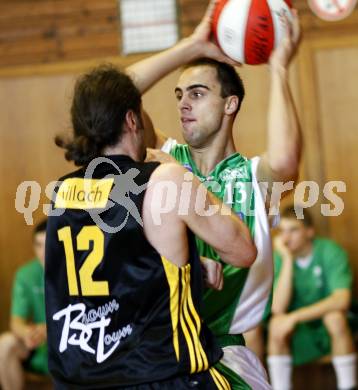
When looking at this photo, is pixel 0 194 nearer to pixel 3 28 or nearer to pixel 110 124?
pixel 3 28

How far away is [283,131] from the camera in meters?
3.01

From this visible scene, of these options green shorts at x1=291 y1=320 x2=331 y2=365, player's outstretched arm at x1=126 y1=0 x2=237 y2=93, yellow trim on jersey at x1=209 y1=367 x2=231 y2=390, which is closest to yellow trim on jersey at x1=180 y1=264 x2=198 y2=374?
yellow trim on jersey at x1=209 y1=367 x2=231 y2=390

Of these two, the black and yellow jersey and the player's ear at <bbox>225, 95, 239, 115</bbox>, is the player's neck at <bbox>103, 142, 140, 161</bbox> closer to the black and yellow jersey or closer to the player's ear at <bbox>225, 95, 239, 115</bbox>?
the black and yellow jersey

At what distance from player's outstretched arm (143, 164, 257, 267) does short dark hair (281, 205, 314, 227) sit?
3395mm

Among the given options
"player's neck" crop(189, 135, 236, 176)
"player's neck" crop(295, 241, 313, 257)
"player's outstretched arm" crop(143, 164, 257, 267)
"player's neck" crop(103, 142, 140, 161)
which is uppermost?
"player's neck" crop(103, 142, 140, 161)

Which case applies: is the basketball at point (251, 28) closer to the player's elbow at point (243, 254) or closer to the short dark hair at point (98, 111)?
the short dark hair at point (98, 111)

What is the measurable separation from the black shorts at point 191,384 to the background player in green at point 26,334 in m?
3.26

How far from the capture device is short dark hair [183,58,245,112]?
11.2ft

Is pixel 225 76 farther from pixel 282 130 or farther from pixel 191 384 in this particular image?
pixel 191 384

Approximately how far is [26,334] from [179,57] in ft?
10.2

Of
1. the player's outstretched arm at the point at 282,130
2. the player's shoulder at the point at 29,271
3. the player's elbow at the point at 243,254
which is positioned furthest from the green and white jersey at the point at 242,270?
the player's shoulder at the point at 29,271

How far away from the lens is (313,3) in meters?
6.46

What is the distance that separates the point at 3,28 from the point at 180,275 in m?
4.89

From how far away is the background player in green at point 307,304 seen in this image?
5707 millimetres
